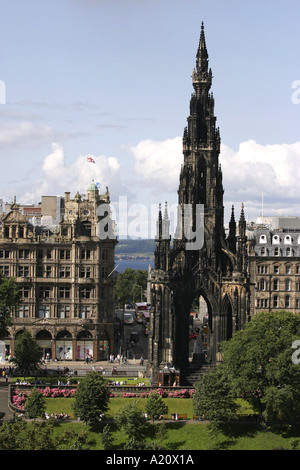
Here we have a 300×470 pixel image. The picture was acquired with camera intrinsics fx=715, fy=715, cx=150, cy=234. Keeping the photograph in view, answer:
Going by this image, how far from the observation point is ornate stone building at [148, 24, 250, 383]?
96875mm

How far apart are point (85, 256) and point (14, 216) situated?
13209 millimetres

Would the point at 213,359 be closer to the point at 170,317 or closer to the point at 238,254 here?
the point at 170,317

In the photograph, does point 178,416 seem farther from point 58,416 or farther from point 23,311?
point 23,311

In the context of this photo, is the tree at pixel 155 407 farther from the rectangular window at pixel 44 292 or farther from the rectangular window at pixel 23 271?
the rectangular window at pixel 23 271

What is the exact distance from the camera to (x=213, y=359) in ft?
326

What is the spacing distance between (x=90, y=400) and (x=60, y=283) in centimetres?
4013

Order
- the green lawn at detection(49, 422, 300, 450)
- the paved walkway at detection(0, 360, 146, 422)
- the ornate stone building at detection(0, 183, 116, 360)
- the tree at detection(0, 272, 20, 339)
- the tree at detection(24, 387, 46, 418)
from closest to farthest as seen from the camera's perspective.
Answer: the green lawn at detection(49, 422, 300, 450), the tree at detection(24, 387, 46, 418), the tree at detection(0, 272, 20, 339), the paved walkway at detection(0, 360, 146, 422), the ornate stone building at detection(0, 183, 116, 360)

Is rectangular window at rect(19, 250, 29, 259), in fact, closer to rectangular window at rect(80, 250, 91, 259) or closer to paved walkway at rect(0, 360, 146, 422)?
rectangular window at rect(80, 250, 91, 259)

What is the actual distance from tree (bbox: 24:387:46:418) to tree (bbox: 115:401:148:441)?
864 centimetres

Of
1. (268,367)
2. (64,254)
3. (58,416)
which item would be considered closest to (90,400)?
(58,416)

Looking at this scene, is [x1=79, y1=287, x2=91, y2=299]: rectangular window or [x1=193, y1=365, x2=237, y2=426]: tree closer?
[x1=193, y1=365, x2=237, y2=426]: tree

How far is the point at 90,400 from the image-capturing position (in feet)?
255

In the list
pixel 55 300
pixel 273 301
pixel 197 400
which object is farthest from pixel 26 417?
pixel 273 301

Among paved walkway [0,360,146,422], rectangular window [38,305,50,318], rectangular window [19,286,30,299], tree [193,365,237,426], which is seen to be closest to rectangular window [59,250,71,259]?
rectangular window [19,286,30,299]
